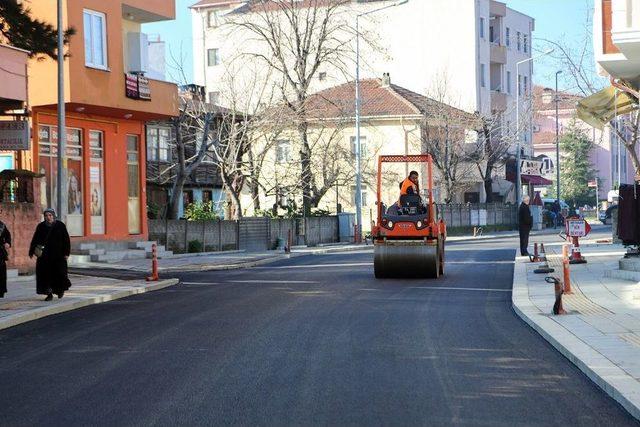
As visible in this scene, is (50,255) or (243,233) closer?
(50,255)

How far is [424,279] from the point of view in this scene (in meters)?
24.2

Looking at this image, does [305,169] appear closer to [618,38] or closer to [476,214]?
[476,214]

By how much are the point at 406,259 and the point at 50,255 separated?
836 cm

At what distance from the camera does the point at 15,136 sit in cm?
2466

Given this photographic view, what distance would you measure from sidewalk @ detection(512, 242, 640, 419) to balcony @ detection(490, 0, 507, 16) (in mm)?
54103

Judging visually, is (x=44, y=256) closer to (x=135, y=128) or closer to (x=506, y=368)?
(x=506, y=368)

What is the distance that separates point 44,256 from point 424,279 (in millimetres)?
9130

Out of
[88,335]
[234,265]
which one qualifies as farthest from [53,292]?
[234,265]

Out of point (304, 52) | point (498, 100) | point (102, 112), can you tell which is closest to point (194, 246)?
point (102, 112)

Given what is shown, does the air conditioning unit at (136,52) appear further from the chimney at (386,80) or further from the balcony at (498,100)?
the balcony at (498,100)

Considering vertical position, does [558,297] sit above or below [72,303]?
above

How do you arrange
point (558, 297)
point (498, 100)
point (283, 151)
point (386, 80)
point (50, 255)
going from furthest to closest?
point (498, 100) < point (386, 80) < point (283, 151) < point (50, 255) < point (558, 297)

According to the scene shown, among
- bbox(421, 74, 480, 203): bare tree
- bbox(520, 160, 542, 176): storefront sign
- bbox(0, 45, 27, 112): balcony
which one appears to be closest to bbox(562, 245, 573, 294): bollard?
bbox(0, 45, 27, 112): balcony

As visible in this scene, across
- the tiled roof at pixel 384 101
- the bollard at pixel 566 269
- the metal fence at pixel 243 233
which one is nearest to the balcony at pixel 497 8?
the tiled roof at pixel 384 101
